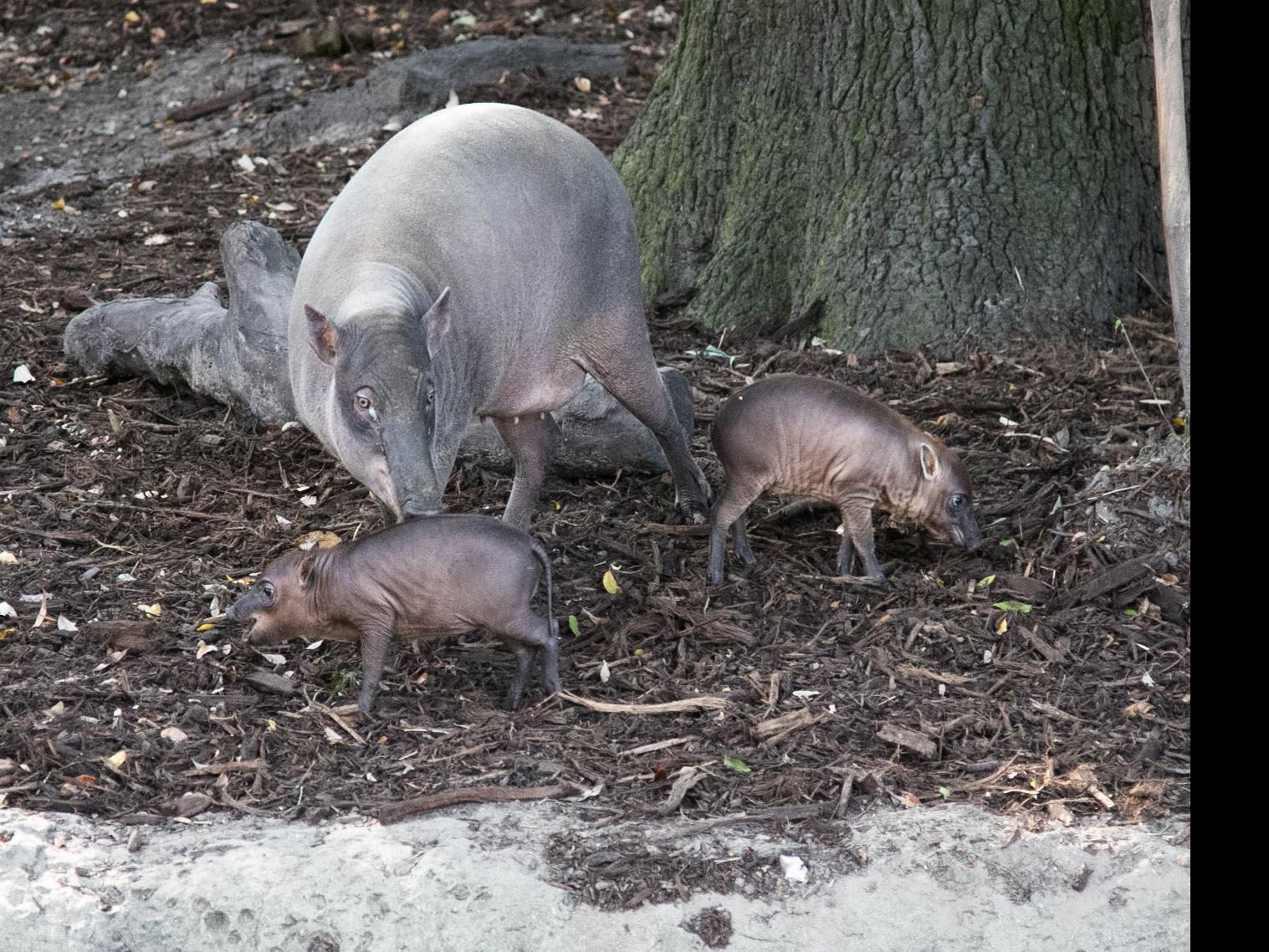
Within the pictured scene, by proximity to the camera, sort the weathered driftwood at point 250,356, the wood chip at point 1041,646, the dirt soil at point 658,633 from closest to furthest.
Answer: the dirt soil at point 658,633 < the wood chip at point 1041,646 < the weathered driftwood at point 250,356

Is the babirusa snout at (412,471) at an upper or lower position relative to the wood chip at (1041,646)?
upper

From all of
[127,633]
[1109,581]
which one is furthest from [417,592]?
[1109,581]

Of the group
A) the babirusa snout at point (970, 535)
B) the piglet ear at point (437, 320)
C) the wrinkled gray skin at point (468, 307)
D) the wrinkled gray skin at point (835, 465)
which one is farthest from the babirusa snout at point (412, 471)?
the babirusa snout at point (970, 535)

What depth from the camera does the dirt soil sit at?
15.2 ft

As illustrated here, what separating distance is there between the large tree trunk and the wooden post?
2303 mm

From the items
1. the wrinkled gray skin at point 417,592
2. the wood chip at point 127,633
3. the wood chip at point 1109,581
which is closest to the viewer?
the wrinkled gray skin at point 417,592

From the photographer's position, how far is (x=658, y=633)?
5.54 m

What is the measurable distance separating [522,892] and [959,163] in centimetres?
477

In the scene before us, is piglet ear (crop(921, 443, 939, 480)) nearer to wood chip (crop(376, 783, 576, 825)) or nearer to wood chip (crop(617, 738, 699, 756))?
wood chip (crop(617, 738, 699, 756))

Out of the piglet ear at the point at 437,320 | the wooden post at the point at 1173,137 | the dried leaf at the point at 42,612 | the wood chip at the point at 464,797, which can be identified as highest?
the wooden post at the point at 1173,137

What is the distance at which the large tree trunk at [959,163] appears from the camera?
7.55m

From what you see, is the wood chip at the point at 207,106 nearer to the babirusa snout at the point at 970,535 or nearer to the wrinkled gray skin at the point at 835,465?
the wrinkled gray skin at the point at 835,465

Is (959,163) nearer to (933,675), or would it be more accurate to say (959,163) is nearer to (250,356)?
(933,675)
